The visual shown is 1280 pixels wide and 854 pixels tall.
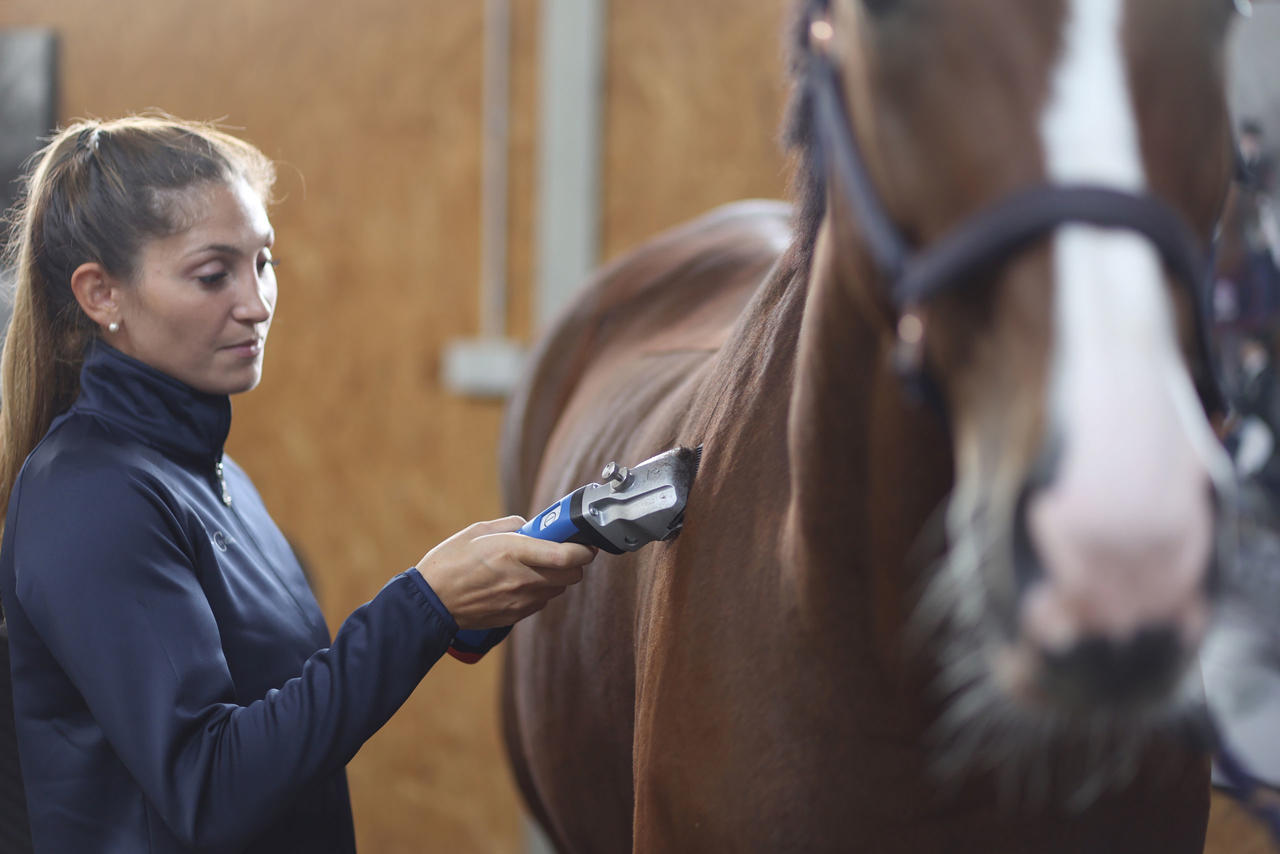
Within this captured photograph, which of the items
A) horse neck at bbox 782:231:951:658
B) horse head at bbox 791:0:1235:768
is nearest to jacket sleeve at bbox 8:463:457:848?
horse neck at bbox 782:231:951:658

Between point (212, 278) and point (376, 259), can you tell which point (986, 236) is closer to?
point (212, 278)

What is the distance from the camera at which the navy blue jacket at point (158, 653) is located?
0.75 m

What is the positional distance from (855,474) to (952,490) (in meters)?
0.06

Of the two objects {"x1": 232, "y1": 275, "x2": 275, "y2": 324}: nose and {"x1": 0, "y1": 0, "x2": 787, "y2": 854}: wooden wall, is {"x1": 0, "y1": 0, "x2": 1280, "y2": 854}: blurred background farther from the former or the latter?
{"x1": 232, "y1": 275, "x2": 275, "y2": 324}: nose

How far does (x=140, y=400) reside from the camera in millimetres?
873

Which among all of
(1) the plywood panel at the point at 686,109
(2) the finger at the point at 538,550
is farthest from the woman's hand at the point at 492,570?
(1) the plywood panel at the point at 686,109

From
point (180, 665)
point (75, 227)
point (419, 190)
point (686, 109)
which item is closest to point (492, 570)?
point (180, 665)

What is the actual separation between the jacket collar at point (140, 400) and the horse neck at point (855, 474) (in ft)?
1.58

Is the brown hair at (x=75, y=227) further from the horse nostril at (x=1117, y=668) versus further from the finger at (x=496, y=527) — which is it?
the horse nostril at (x=1117, y=668)

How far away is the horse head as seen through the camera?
426mm

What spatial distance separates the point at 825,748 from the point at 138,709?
17.3 inches

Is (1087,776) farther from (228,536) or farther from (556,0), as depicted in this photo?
(556,0)

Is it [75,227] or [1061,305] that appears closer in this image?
[1061,305]

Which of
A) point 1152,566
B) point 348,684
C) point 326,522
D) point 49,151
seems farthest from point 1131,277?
point 326,522
